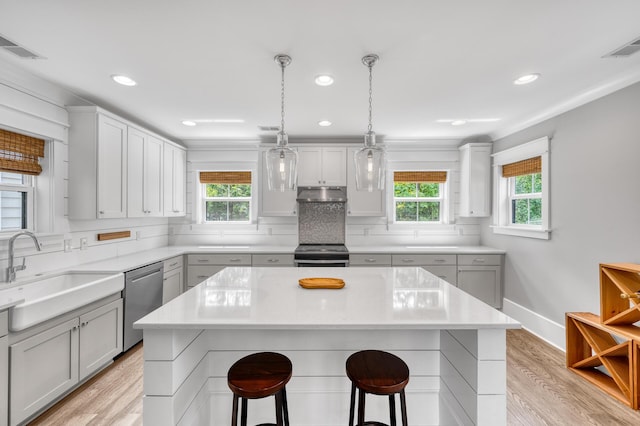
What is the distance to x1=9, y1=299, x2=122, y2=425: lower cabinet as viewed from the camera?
1.83 m

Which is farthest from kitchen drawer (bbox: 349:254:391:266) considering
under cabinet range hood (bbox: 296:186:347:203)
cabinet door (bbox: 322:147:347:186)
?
cabinet door (bbox: 322:147:347:186)

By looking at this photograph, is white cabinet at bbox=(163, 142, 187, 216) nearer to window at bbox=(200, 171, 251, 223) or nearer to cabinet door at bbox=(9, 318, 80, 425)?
window at bbox=(200, 171, 251, 223)

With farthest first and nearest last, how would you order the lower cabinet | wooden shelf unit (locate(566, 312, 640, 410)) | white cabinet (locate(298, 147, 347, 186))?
1. white cabinet (locate(298, 147, 347, 186))
2. wooden shelf unit (locate(566, 312, 640, 410))
3. the lower cabinet

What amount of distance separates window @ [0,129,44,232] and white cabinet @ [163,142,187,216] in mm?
1478

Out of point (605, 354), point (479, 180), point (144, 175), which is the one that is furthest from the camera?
point (479, 180)

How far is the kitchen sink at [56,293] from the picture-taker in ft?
5.91

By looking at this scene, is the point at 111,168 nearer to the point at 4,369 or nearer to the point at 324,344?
the point at 4,369

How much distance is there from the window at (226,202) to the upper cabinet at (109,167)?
974 millimetres

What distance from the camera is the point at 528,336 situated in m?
3.36

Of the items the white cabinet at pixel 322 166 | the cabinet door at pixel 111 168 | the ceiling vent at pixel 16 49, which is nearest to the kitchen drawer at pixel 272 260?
the white cabinet at pixel 322 166

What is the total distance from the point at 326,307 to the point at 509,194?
362 centimetres

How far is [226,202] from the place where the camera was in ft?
15.5

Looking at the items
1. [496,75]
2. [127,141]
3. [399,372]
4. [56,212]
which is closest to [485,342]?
[399,372]

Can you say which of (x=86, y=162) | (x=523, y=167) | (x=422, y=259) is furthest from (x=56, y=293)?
(x=523, y=167)
